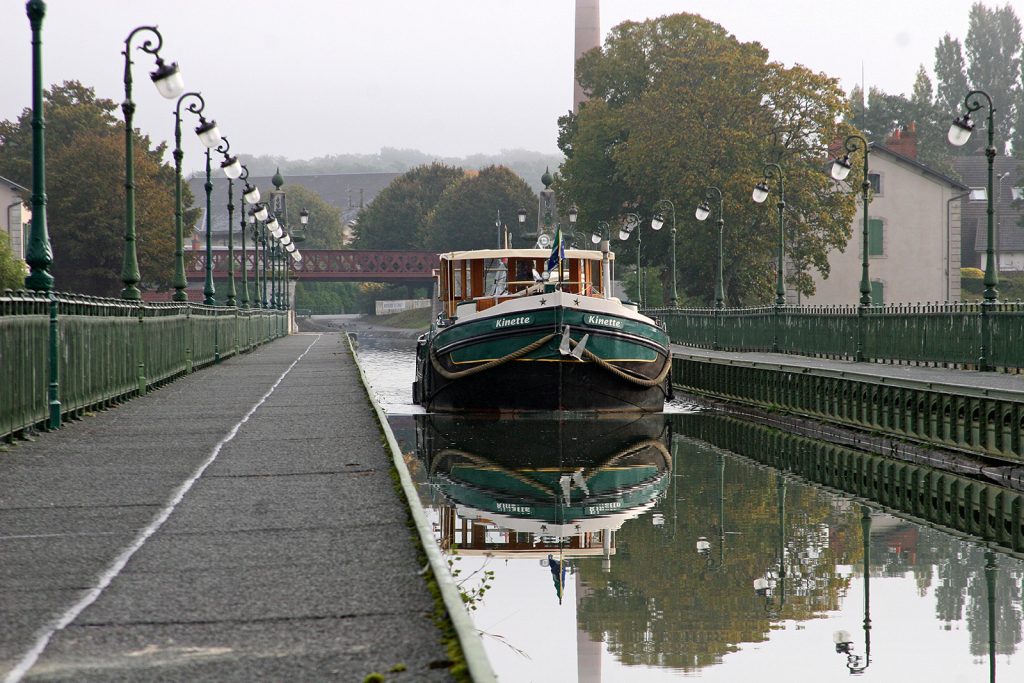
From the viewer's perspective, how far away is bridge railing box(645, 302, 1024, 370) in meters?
27.4

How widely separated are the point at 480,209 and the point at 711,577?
4798 inches

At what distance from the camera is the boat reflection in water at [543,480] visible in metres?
12.2

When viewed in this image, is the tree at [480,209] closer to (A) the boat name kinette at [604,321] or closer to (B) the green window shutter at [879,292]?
(B) the green window shutter at [879,292]

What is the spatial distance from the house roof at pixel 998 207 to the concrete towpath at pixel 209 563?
263ft

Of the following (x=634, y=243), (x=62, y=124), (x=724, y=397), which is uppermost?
(x=62, y=124)

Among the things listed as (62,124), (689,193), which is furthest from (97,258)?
(689,193)

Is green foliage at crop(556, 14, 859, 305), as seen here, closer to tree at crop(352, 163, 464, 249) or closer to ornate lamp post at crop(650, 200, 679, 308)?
ornate lamp post at crop(650, 200, 679, 308)

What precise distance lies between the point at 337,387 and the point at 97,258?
219ft

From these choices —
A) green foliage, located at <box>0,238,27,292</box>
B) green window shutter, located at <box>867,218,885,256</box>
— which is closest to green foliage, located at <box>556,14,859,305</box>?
green window shutter, located at <box>867,218,885,256</box>

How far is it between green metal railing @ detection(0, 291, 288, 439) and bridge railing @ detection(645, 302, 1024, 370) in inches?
632

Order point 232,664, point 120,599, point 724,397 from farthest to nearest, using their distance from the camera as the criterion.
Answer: point 724,397
point 120,599
point 232,664

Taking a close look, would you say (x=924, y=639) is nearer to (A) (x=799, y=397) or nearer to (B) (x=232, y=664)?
(B) (x=232, y=664)

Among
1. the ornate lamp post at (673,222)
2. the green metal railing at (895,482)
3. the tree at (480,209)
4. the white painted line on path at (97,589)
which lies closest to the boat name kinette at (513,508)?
the white painted line on path at (97,589)

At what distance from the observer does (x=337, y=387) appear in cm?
2570
